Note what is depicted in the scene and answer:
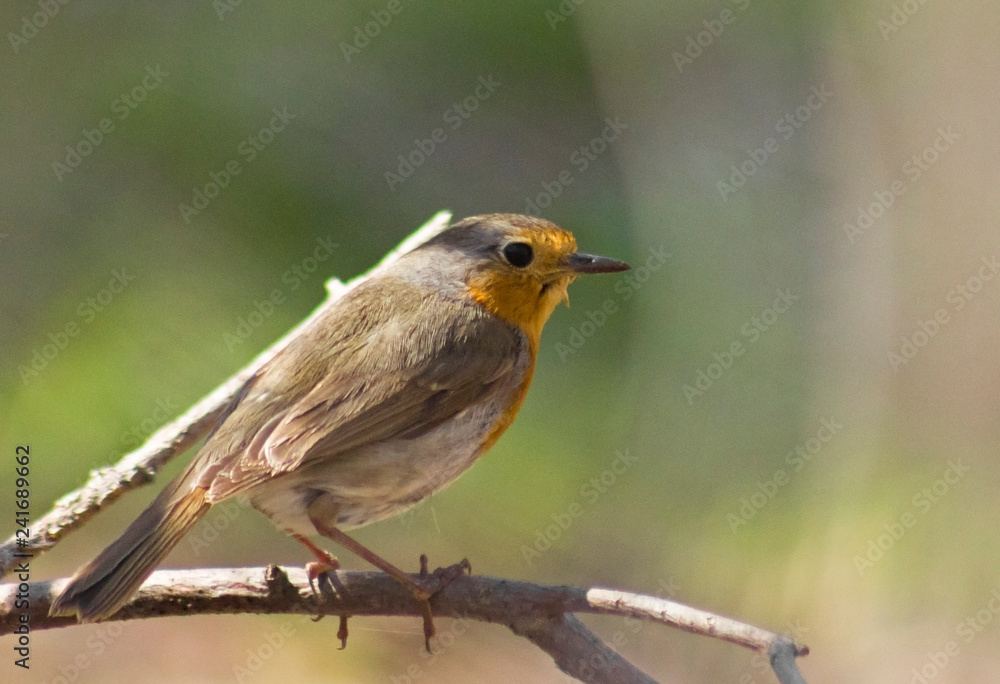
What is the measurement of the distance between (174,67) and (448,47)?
2.07m

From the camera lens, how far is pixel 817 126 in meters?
6.65

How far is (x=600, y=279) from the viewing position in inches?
264

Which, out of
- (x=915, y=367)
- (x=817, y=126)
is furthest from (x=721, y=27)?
(x=915, y=367)

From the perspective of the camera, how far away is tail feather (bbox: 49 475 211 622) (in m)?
2.42
